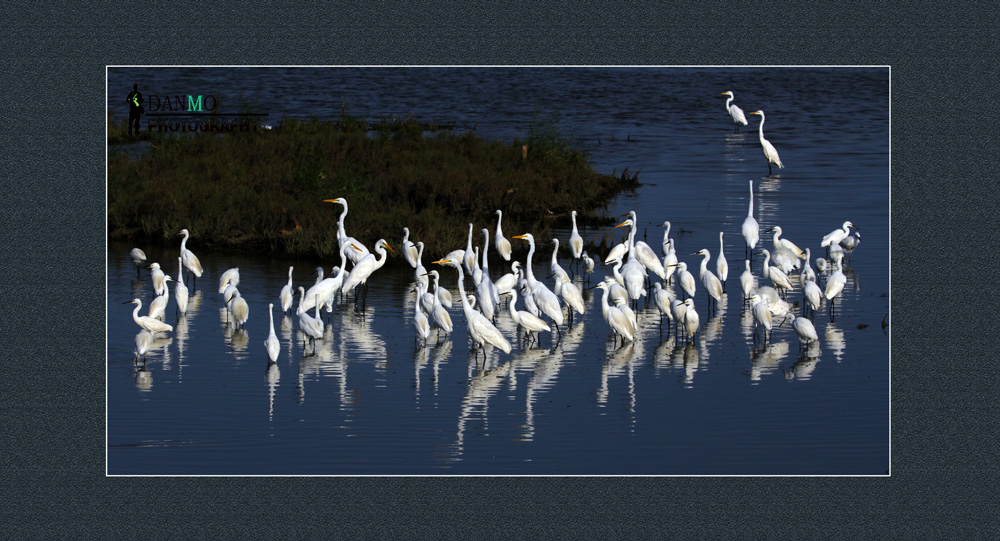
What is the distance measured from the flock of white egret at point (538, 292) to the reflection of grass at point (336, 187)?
4.34 ft

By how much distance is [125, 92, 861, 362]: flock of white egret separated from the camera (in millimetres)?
15891

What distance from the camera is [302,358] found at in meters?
15.6

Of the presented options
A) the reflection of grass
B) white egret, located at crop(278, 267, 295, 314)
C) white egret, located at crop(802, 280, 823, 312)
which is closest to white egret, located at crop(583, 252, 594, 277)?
the reflection of grass

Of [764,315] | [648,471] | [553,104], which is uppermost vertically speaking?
[553,104]

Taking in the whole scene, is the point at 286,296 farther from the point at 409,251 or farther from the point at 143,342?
the point at 409,251

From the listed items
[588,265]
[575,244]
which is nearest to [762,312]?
[588,265]

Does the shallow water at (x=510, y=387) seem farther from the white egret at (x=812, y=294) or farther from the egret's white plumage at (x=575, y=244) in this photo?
the egret's white plumage at (x=575, y=244)

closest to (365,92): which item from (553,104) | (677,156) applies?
(553,104)

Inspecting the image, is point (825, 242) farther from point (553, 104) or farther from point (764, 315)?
point (553, 104)

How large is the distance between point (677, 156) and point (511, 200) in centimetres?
1040

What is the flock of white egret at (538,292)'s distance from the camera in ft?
52.1

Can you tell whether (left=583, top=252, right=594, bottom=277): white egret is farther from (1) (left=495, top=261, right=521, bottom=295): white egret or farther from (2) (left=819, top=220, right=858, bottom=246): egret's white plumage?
(2) (left=819, top=220, right=858, bottom=246): egret's white plumage

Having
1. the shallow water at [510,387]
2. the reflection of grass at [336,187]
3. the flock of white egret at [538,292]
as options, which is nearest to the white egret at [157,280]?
the flock of white egret at [538,292]

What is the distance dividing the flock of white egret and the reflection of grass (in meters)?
1.32
